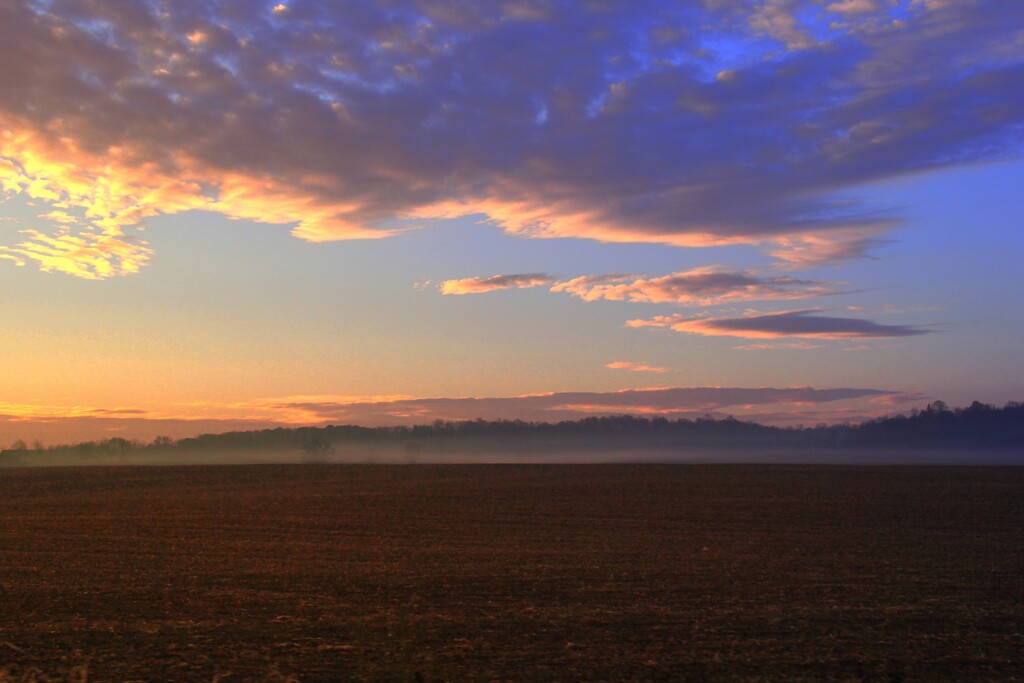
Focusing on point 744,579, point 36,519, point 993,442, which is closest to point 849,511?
point 744,579

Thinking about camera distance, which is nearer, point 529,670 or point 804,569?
point 529,670

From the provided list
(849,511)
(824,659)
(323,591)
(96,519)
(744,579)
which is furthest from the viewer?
(849,511)

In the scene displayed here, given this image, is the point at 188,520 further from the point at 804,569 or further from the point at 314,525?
the point at 804,569

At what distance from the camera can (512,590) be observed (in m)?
16.6

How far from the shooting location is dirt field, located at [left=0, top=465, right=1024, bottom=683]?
441 inches

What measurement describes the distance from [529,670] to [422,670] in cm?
125

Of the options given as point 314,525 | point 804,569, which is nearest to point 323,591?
point 804,569

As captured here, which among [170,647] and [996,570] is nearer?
[170,647]

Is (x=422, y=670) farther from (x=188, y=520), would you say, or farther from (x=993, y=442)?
(x=993, y=442)

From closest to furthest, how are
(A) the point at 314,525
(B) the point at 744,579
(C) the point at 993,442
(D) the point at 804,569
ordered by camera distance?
(B) the point at 744,579
(D) the point at 804,569
(A) the point at 314,525
(C) the point at 993,442

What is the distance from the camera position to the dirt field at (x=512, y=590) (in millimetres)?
11211

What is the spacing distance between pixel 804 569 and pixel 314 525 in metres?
16.2

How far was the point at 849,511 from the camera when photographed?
35188 millimetres

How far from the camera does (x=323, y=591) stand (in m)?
16.6
